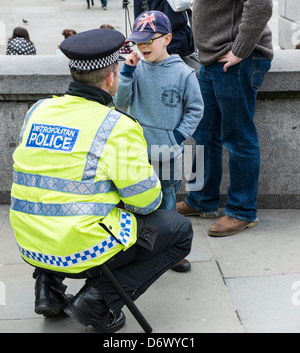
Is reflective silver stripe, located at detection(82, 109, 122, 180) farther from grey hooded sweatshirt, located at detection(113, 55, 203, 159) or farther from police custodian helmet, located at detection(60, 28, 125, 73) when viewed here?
grey hooded sweatshirt, located at detection(113, 55, 203, 159)

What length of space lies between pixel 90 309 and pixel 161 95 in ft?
4.85

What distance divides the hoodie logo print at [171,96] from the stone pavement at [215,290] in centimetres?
113

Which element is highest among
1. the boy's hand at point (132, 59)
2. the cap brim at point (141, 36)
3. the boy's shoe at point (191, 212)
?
the cap brim at point (141, 36)

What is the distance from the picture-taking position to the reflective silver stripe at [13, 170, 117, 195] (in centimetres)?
345

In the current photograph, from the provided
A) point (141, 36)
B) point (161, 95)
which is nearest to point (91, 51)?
point (141, 36)

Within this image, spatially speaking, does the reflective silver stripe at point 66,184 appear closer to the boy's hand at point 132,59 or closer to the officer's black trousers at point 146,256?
the officer's black trousers at point 146,256

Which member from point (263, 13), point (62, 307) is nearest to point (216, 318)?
point (62, 307)

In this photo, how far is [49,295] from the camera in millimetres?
3873

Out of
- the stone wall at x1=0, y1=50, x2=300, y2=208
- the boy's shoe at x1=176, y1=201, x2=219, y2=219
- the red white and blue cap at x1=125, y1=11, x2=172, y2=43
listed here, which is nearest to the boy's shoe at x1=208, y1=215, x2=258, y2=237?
the boy's shoe at x1=176, y1=201, x2=219, y2=219

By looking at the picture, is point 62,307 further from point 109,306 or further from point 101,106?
point 101,106

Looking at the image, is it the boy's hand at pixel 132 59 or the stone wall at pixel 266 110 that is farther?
the stone wall at pixel 266 110

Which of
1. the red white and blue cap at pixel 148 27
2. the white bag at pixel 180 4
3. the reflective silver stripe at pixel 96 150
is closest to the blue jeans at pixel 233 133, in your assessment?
the white bag at pixel 180 4

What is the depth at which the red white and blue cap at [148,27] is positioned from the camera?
13.9 feet

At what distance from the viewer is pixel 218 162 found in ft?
17.4
